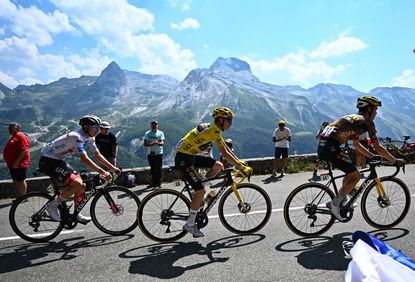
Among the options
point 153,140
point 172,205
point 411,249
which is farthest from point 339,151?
point 153,140

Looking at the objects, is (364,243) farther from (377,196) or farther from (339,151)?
(377,196)

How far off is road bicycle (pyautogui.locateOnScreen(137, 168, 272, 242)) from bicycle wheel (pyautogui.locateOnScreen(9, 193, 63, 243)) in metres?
1.67

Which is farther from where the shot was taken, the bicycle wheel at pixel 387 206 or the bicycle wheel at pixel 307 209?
the bicycle wheel at pixel 387 206

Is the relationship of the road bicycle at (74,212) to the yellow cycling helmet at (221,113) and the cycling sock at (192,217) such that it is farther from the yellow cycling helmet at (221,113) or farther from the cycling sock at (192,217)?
the yellow cycling helmet at (221,113)

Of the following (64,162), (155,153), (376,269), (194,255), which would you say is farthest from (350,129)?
(155,153)

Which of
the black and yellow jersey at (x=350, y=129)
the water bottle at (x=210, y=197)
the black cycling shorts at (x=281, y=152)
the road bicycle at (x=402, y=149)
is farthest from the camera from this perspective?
the road bicycle at (x=402, y=149)

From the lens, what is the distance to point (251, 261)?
190 inches

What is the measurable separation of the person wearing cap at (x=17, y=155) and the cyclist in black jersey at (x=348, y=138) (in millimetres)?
7473

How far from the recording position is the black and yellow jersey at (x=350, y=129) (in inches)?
225

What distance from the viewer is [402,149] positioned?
16531mm

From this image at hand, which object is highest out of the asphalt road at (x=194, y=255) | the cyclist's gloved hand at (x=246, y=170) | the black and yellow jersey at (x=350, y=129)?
the black and yellow jersey at (x=350, y=129)

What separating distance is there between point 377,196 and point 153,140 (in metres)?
6.96

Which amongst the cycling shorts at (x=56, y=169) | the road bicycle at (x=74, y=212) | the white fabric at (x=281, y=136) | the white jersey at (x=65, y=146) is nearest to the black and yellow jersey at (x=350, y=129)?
the road bicycle at (x=74, y=212)

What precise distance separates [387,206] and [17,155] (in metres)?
8.64
